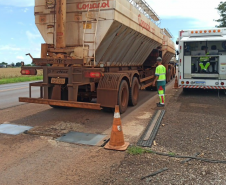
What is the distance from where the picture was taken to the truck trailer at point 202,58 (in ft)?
33.6

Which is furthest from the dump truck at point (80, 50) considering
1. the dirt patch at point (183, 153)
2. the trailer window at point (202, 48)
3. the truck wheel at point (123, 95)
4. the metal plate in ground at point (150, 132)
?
the trailer window at point (202, 48)

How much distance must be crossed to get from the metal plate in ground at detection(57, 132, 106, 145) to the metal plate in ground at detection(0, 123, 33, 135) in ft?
3.90

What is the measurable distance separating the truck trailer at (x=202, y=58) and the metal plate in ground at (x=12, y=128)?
23.8 ft

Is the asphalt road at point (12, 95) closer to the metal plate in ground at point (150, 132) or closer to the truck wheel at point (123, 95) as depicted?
the truck wheel at point (123, 95)

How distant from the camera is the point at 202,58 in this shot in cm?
1085

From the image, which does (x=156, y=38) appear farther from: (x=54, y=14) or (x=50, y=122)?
(x=50, y=122)

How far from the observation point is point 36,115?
728 centimetres

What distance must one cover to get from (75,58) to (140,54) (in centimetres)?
466

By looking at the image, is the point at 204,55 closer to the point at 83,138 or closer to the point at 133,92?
the point at 133,92

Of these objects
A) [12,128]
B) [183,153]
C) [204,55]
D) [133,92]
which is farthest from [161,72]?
[12,128]

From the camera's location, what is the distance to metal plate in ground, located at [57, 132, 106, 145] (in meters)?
4.88

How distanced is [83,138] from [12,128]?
1.97m

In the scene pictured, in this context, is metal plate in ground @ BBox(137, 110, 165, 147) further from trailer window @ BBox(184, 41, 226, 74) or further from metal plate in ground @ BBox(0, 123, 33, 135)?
trailer window @ BBox(184, 41, 226, 74)

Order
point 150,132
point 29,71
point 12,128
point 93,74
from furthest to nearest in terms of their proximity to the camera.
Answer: point 29,71 < point 93,74 < point 12,128 < point 150,132
